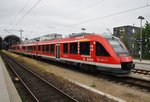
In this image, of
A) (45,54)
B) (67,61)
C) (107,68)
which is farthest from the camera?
(45,54)

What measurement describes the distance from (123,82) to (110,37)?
3.45 meters

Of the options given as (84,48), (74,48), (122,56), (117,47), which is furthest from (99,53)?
(74,48)

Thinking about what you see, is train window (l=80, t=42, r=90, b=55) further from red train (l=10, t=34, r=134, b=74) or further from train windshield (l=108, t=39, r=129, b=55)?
train windshield (l=108, t=39, r=129, b=55)

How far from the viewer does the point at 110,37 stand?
14664 millimetres

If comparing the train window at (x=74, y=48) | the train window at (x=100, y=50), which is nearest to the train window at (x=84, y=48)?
the train window at (x=74, y=48)

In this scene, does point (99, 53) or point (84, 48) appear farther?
point (84, 48)

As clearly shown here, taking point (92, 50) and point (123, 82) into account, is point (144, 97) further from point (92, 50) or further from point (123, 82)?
point (92, 50)

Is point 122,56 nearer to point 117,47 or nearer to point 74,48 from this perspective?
point 117,47

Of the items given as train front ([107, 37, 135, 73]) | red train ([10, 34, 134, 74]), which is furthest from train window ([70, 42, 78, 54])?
train front ([107, 37, 135, 73])

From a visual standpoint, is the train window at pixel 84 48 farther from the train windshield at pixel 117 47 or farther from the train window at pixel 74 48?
the train windshield at pixel 117 47

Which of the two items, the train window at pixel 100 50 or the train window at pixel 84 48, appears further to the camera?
the train window at pixel 84 48

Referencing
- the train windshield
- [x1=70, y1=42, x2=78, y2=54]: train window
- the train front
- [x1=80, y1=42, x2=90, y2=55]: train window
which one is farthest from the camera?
[x1=70, y1=42, x2=78, y2=54]: train window

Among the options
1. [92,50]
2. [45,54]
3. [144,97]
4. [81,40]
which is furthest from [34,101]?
[45,54]

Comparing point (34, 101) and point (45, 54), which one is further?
point (45, 54)
